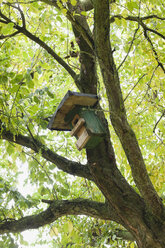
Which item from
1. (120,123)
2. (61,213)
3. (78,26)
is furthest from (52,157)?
Result: (78,26)

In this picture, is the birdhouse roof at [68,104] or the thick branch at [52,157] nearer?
the birdhouse roof at [68,104]

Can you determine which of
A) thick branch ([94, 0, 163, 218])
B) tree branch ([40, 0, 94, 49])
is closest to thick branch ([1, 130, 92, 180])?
thick branch ([94, 0, 163, 218])

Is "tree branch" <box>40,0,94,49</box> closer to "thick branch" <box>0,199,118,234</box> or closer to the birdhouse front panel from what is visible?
the birdhouse front panel

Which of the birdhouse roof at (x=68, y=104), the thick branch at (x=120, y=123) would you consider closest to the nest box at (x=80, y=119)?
the birdhouse roof at (x=68, y=104)

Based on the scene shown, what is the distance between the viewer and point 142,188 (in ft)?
6.77

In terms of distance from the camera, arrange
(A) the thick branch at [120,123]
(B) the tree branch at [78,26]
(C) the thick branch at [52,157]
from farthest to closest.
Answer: (C) the thick branch at [52,157] → (B) the tree branch at [78,26] → (A) the thick branch at [120,123]

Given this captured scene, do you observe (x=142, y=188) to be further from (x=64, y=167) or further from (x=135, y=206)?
(x=64, y=167)

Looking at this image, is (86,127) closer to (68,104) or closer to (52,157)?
(68,104)

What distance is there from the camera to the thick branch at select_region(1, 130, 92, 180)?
255 cm

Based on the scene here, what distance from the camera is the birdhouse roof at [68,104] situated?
2.30m

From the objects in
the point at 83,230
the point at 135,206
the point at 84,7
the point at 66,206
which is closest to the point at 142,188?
the point at 135,206

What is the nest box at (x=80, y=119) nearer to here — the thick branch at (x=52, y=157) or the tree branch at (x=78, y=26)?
the thick branch at (x=52, y=157)

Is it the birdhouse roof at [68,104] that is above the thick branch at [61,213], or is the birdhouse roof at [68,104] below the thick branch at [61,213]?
above

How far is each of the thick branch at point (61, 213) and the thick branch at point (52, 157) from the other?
0.23 m
